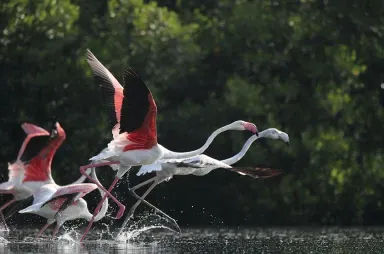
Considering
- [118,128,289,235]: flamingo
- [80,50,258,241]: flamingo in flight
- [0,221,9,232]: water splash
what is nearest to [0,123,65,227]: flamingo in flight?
[0,221,9,232]: water splash

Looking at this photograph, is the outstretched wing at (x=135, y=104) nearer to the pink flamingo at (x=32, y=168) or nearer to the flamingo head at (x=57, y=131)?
the flamingo head at (x=57, y=131)

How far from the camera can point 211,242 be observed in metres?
16.9

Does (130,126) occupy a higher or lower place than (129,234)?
higher

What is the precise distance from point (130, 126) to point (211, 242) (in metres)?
1.99

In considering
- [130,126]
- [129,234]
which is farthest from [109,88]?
[129,234]

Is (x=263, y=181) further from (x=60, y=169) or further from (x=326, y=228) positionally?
(x=60, y=169)

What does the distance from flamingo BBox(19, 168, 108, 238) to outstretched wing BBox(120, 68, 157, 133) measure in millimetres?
1041

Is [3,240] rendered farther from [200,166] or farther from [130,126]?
[200,166]

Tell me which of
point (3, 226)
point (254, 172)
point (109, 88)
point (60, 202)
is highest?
point (109, 88)

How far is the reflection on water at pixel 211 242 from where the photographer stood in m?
15.2

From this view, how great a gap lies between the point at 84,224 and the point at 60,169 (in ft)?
5.16

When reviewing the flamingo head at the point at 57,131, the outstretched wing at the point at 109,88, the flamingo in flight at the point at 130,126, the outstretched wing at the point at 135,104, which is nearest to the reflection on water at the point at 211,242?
the flamingo in flight at the point at 130,126

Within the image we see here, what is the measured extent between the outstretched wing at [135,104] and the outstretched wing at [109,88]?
5.36 feet

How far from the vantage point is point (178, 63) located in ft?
81.7
